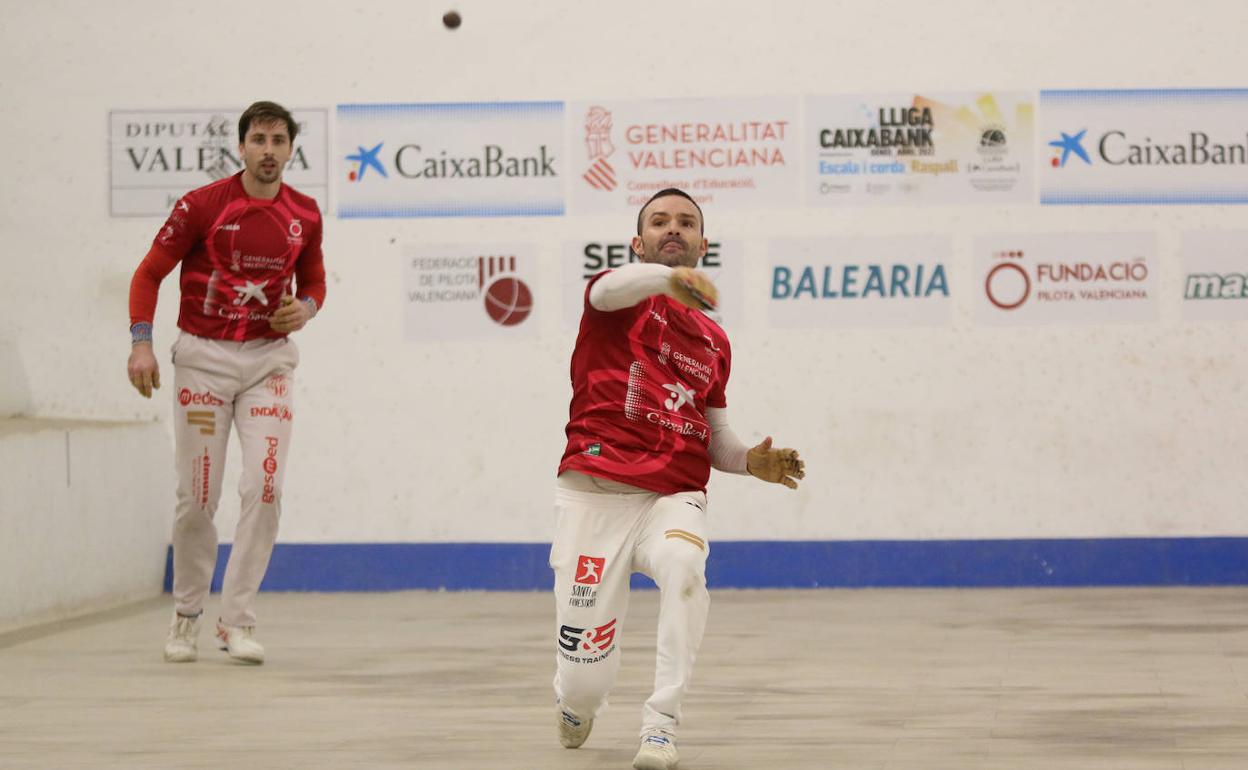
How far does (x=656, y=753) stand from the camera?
4.48 meters

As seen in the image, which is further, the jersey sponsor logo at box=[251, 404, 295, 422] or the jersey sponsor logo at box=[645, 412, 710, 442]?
the jersey sponsor logo at box=[251, 404, 295, 422]

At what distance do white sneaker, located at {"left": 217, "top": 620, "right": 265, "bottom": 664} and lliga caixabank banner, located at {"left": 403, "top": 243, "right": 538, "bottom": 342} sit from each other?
3.14m

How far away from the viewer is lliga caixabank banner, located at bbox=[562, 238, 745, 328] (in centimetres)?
976

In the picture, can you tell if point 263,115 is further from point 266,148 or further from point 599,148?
point 599,148

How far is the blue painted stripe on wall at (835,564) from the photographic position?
31.4 feet

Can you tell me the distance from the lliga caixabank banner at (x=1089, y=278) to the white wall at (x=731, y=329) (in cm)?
8

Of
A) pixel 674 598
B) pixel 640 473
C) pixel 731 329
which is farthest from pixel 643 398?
pixel 731 329

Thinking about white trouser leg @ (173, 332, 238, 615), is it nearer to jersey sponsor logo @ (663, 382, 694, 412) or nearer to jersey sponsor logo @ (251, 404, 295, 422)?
jersey sponsor logo @ (251, 404, 295, 422)

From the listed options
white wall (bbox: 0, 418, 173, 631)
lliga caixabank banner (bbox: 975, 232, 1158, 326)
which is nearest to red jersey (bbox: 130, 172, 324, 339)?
white wall (bbox: 0, 418, 173, 631)

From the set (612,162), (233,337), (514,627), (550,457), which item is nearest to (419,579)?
(550,457)

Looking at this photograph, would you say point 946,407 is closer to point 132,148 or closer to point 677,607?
point 132,148

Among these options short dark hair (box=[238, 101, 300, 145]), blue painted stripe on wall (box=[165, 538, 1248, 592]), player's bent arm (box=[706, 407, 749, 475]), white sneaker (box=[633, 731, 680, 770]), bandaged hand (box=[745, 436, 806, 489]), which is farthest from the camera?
blue painted stripe on wall (box=[165, 538, 1248, 592])

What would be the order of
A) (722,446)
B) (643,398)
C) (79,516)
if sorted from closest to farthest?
(643,398) → (722,446) → (79,516)

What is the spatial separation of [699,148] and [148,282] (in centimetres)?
358
